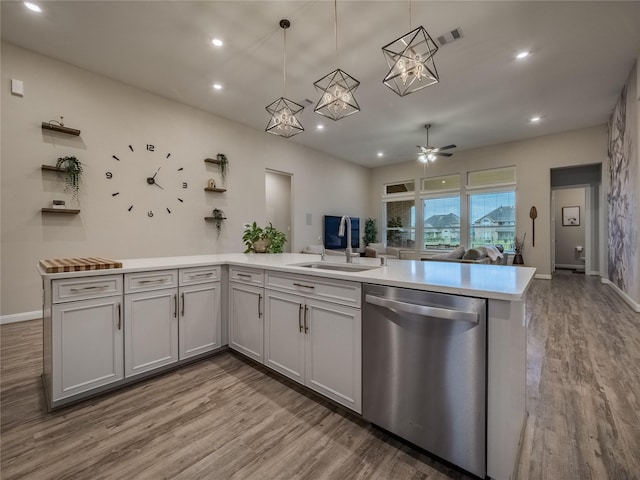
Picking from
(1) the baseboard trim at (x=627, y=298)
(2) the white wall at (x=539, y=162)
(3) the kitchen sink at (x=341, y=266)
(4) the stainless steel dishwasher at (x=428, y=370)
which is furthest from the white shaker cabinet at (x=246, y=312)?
(2) the white wall at (x=539, y=162)

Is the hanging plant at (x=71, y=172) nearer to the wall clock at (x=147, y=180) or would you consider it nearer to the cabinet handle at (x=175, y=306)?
the wall clock at (x=147, y=180)

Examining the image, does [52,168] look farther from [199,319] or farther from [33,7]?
[199,319]

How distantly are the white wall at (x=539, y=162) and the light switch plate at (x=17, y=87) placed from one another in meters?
8.23

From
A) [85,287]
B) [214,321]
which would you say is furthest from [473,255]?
[85,287]

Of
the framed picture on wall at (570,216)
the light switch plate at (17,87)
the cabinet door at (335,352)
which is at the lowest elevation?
the cabinet door at (335,352)

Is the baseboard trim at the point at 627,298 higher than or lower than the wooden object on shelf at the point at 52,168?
lower

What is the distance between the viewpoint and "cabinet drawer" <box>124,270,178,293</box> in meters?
2.05

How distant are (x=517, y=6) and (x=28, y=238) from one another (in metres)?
6.10

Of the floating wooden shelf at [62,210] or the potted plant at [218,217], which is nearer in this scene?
the floating wooden shelf at [62,210]

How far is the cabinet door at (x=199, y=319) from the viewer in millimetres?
2350

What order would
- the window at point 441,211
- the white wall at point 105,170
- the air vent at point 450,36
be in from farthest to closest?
1. the window at point 441,211
2. the white wall at point 105,170
3. the air vent at point 450,36

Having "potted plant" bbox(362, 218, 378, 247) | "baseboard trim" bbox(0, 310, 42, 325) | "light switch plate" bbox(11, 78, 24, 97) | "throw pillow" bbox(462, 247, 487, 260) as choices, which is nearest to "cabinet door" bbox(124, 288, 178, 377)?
"baseboard trim" bbox(0, 310, 42, 325)

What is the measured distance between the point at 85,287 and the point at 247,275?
1.08 m

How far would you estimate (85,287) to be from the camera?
187 cm
